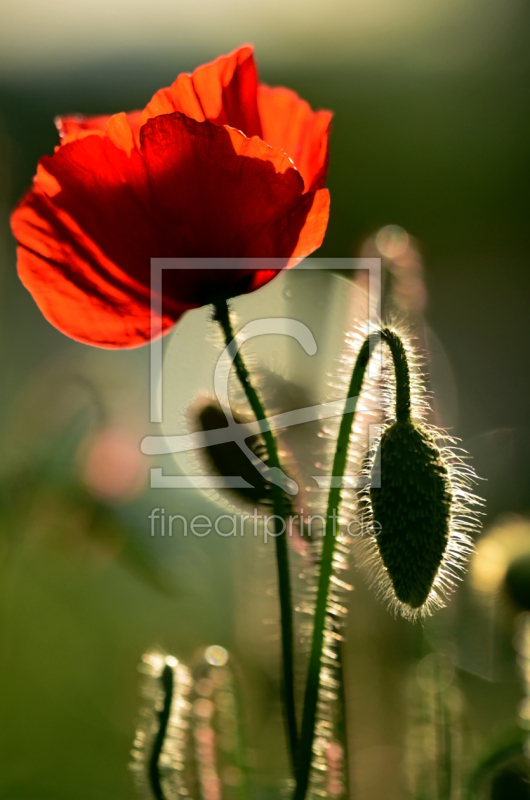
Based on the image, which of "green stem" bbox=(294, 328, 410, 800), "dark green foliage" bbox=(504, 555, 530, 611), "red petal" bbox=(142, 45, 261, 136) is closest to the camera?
"green stem" bbox=(294, 328, 410, 800)

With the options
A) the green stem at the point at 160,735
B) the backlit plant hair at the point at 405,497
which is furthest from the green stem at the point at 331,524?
the green stem at the point at 160,735

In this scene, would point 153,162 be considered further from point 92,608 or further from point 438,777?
point 92,608

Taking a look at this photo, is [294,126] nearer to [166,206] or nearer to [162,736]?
[166,206]

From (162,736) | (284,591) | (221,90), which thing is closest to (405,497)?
(284,591)

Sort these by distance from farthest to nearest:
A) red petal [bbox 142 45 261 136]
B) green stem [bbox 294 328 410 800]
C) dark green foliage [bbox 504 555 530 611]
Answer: dark green foliage [bbox 504 555 530 611] < red petal [bbox 142 45 261 136] < green stem [bbox 294 328 410 800]

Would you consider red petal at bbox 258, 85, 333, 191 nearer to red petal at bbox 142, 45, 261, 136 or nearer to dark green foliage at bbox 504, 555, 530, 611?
red petal at bbox 142, 45, 261, 136

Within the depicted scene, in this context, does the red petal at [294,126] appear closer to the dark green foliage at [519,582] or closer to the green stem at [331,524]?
the green stem at [331,524]

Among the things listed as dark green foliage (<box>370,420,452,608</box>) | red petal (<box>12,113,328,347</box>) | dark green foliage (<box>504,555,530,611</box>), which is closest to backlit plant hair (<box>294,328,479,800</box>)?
dark green foliage (<box>370,420,452,608</box>)

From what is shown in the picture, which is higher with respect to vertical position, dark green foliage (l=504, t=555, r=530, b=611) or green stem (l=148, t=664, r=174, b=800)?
dark green foliage (l=504, t=555, r=530, b=611)
